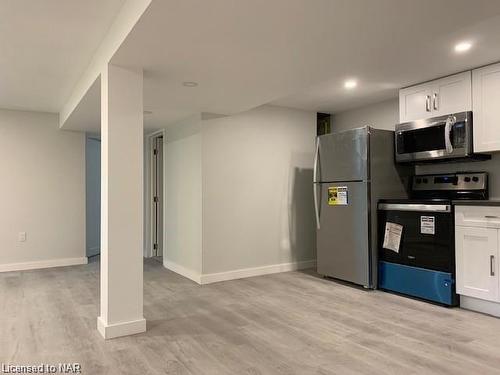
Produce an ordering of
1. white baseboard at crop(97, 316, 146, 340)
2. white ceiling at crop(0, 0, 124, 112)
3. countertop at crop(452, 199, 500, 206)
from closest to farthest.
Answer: white ceiling at crop(0, 0, 124, 112) → white baseboard at crop(97, 316, 146, 340) → countertop at crop(452, 199, 500, 206)

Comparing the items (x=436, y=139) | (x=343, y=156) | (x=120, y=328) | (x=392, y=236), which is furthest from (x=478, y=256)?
(x=120, y=328)

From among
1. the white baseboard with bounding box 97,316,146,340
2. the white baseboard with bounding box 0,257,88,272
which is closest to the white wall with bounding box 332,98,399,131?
the white baseboard with bounding box 97,316,146,340

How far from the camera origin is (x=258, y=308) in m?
3.42

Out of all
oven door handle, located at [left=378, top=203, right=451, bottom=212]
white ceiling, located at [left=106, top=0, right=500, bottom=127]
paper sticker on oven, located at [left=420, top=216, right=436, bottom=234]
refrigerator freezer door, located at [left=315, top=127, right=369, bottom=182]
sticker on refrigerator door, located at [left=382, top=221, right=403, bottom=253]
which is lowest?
sticker on refrigerator door, located at [left=382, top=221, right=403, bottom=253]

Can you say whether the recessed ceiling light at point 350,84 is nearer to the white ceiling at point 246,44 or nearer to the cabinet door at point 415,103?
the white ceiling at point 246,44

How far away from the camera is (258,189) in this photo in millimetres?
4812

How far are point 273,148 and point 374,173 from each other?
1435 mm

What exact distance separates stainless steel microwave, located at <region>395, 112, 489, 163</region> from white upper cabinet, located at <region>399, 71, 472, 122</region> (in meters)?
0.09

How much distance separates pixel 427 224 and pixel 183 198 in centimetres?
286

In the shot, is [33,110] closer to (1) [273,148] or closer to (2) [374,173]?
(1) [273,148]

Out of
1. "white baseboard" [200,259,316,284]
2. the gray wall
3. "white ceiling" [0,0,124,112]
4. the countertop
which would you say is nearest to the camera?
"white ceiling" [0,0,124,112]

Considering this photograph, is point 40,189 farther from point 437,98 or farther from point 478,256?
point 478,256

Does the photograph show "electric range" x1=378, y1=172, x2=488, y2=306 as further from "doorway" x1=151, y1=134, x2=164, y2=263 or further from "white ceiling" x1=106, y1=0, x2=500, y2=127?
"doorway" x1=151, y1=134, x2=164, y2=263

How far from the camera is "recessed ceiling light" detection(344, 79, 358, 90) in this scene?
12.5ft
